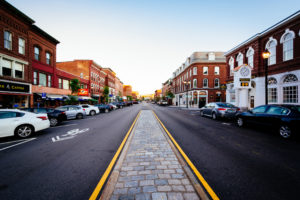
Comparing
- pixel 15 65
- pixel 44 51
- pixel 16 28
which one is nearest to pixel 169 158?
pixel 15 65

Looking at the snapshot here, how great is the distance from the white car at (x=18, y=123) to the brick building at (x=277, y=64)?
17649 millimetres

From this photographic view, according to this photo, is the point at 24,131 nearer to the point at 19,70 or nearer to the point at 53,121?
the point at 53,121

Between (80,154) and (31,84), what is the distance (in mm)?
19636

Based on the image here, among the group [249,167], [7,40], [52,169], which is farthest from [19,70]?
[249,167]

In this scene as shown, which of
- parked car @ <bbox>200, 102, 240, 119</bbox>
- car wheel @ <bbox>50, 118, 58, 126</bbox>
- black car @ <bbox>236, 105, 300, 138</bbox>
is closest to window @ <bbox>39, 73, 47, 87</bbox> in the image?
car wheel @ <bbox>50, 118, 58, 126</bbox>

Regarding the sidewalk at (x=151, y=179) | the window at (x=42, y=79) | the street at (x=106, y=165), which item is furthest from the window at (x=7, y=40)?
the sidewalk at (x=151, y=179)

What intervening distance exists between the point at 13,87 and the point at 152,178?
2079 cm

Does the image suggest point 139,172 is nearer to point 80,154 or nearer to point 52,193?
point 52,193

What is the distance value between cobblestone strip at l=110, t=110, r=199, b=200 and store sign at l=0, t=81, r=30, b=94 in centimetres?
1883

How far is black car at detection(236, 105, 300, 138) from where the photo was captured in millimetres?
5513

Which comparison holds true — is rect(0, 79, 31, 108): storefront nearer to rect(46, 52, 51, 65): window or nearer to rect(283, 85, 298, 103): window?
rect(46, 52, 51, 65): window

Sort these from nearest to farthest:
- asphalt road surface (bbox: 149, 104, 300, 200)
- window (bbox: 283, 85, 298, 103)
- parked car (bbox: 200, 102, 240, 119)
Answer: asphalt road surface (bbox: 149, 104, 300, 200) → parked car (bbox: 200, 102, 240, 119) → window (bbox: 283, 85, 298, 103)

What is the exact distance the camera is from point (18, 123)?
602 cm

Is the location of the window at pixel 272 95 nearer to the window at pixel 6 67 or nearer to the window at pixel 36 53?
the window at pixel 6 67
